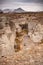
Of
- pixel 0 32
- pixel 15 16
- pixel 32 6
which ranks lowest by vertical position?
pixel 0 32

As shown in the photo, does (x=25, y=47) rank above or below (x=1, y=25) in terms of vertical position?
below

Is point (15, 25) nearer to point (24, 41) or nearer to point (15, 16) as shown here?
point (15, 16)

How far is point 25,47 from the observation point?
155 centimetres

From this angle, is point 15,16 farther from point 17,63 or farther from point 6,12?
point 17,63

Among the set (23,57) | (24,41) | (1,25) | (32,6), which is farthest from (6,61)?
(32,6)

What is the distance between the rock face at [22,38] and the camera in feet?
4.99

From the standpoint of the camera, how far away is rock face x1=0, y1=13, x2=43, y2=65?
59.9 inches

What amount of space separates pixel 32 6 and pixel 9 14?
28cm

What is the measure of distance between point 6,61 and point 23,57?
0.64ft

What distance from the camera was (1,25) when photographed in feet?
5.10

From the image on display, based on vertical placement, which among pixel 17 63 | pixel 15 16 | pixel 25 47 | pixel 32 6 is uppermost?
pixel 32 6

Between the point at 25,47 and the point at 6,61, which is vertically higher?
the point at 25,47

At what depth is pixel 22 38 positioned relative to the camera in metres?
1.56

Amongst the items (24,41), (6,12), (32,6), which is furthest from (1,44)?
(32,6)
